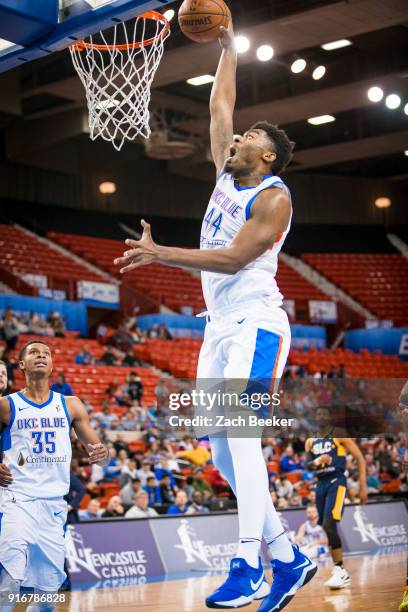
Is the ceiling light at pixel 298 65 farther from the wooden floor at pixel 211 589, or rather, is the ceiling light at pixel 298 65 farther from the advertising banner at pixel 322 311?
the wooden floor at pixel 211 589

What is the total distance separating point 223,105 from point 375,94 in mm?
14605

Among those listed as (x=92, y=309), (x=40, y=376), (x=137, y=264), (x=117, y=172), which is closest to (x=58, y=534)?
(x=40, y=376)

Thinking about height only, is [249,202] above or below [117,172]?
below

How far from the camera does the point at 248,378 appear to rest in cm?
413

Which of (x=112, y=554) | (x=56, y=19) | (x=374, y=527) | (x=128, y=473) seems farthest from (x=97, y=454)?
(x=374, y=527)

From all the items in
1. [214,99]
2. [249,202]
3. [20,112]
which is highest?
[20,112]

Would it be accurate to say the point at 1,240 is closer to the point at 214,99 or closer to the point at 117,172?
the point at 117,172

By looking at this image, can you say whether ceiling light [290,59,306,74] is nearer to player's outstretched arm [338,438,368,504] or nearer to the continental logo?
player's outstretched arm [338,438,368,504]

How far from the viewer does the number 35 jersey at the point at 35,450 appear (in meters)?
5.62

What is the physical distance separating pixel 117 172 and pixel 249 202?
2209cm

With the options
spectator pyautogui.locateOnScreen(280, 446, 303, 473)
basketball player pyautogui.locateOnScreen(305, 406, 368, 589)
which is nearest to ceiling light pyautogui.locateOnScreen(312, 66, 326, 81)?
Answer: spectator pyautogui.locateOnScreen(280, 446, 303, 473)

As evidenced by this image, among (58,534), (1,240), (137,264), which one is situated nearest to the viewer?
(137,264)

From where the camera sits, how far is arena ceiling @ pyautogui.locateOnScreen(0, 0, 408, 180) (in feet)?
51.1

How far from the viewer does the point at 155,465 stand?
12.9 metres
